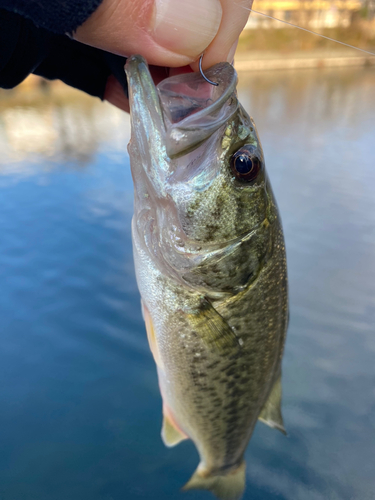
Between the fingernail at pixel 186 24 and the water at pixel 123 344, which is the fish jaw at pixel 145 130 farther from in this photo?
the water at pixel 123 344

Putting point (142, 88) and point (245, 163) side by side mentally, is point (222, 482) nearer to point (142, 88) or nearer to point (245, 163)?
point (245, 163)

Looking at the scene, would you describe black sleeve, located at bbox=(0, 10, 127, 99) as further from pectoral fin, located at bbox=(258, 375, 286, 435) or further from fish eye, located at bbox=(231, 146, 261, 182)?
pectoral fin, located at bbox=(258, 375, 286, 435)

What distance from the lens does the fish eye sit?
2.47 ft

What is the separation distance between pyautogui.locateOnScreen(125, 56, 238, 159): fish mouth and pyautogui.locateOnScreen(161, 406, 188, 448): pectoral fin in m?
0.94

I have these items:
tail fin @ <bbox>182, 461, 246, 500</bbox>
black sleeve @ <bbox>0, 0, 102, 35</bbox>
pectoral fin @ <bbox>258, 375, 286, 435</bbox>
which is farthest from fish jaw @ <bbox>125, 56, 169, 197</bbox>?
tail fin @ <bbox>182, 461, 246, 500</bbox>

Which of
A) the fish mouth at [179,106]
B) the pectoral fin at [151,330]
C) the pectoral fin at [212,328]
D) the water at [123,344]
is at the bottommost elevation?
the water at [123,344]

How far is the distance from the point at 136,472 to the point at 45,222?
2.62m

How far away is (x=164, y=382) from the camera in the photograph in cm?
107

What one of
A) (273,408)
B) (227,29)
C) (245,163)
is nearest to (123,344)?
(273,408)

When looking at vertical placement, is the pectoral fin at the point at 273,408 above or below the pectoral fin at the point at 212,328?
below

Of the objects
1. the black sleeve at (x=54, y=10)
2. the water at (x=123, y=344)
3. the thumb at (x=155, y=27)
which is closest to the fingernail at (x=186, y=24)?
the thumb at (x=155, y=27)

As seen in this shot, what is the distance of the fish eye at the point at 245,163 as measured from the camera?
0.75 m

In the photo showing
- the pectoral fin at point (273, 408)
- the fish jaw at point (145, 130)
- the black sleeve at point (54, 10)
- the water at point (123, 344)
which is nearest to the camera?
the black sleeve at point (54, 10)

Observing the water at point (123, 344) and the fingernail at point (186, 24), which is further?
the water at point (123, 344)
